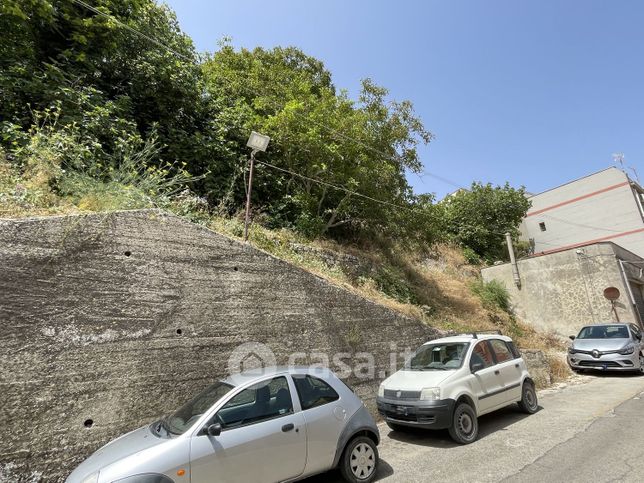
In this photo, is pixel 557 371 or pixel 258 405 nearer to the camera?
pixel 258 405

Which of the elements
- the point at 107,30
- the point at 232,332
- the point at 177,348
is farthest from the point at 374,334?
the point at 107,30

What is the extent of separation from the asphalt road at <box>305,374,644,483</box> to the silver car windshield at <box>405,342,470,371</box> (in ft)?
3.62

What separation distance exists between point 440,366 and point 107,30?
11.9m

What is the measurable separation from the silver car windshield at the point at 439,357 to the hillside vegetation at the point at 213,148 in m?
1.99

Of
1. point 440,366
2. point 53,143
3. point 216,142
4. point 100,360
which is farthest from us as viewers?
point 216,142

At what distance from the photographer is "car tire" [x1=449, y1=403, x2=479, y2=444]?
5625 mm

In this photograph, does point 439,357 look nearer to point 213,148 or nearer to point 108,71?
point 213,148

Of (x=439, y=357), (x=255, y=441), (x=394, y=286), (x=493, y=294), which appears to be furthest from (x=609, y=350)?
(x=255, y=441)

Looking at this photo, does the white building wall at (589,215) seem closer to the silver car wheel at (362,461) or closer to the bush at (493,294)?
the bush at (493,294)

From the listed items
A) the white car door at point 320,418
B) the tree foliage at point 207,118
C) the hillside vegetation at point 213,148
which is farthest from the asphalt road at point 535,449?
the tree foliage at point 207,118

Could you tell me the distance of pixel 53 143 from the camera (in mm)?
7223

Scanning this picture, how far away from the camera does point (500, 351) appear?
722 centimetres

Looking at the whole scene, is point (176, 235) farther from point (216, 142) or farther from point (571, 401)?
point (571, 401)

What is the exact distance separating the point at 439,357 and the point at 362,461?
2.87 metres
